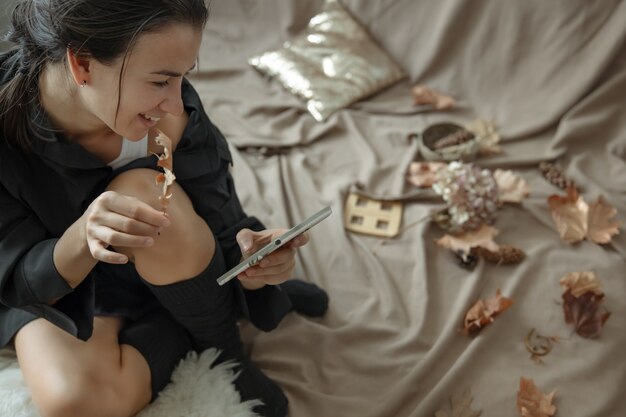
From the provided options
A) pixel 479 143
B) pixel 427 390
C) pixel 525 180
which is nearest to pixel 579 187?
pixel 525 180

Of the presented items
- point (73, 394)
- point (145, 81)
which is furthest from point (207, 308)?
point (145, 81)

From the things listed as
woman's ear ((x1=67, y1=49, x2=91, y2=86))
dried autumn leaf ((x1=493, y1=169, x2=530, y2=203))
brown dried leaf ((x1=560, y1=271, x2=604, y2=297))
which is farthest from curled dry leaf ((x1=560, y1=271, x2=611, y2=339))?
woman's ear ((x1=67, y1=49, x2=91, y2=86))

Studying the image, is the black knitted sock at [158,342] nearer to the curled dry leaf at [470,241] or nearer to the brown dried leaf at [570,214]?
the curled dry leaf at [470,241]

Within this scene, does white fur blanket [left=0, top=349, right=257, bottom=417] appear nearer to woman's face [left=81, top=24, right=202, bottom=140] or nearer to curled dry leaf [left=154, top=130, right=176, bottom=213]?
curled dry leaf [left=154, top=130, right=176, bottom=213]

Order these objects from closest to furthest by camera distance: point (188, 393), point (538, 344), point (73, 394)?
1. point (73, 394)
2. point (188, 393)
3. point (538, 344)

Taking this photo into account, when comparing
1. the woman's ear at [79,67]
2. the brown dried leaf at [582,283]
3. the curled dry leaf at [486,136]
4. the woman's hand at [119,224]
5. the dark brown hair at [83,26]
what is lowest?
the brown dried leaf at [582,283]

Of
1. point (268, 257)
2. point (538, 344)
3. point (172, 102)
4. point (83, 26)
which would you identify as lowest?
point (538, 344)

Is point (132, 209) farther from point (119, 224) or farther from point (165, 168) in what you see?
point (165, 168)

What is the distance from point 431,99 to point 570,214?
0.44 metres

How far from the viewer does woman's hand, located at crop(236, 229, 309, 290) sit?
0.99 metres

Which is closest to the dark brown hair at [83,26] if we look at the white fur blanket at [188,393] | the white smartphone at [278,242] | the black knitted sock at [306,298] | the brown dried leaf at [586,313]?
the white smartphone at [278,242]

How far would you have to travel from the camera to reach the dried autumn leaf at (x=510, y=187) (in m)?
1.44

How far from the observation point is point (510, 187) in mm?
1460

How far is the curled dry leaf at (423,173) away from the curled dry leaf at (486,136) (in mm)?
111
